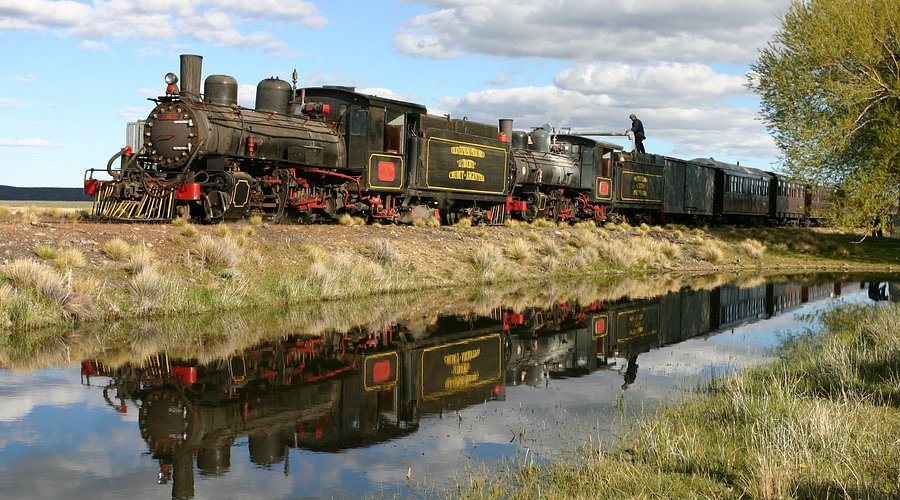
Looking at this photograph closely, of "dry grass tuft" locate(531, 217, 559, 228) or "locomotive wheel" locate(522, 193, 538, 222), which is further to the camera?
"locomotive wheel" locate(522, 193, 538, 222)

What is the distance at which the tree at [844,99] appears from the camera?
96.0ft

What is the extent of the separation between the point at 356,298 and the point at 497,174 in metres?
14.1

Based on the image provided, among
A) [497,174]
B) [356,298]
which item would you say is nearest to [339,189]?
[356,298]

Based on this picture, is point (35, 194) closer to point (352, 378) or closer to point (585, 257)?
point (585, 257)

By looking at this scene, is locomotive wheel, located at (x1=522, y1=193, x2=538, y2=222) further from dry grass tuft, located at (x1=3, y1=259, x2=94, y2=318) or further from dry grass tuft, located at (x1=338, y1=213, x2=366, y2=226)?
dry grass tuft, located at (x1=3, y1=259, x2=94, y2=318)

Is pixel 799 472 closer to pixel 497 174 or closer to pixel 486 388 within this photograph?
pixel 486 388

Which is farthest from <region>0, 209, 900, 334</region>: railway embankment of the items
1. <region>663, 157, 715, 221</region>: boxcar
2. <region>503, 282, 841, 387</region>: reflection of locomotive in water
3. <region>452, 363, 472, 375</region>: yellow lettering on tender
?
<region>663, 157, 715, 221</region>: boxcar

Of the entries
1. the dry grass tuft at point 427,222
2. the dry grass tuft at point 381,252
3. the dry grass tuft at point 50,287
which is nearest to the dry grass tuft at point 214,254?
the dry grass tuft at point 50,287

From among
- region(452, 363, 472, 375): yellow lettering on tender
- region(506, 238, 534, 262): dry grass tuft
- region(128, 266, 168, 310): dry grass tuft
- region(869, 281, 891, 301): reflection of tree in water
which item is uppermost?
region(506, 238, 534, 262): dry grass tuft

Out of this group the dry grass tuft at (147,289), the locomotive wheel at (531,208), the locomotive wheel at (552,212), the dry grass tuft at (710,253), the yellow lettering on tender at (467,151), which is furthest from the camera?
the locomotive wheel at (552,212)

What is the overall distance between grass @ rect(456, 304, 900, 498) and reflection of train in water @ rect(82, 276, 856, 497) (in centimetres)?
195

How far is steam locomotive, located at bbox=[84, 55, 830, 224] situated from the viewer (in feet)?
68.7

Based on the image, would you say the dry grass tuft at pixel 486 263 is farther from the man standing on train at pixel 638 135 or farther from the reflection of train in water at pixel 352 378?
the man standing on train at pixel 638 135

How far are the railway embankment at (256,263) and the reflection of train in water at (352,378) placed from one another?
3.09 meters
